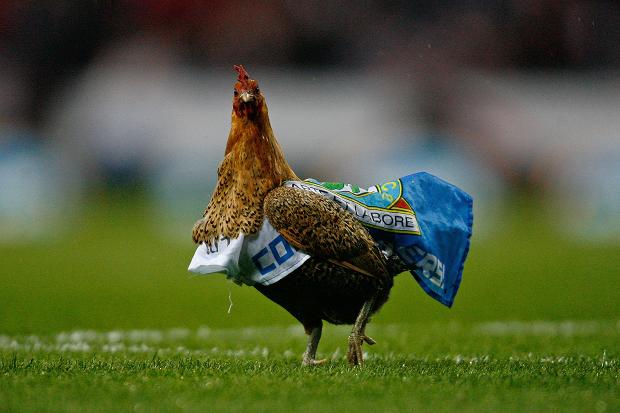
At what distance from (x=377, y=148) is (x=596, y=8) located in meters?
6.24

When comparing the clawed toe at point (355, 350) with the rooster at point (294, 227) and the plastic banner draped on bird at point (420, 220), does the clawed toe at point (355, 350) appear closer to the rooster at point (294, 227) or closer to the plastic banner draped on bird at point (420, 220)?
the rooster at point (294, 227)

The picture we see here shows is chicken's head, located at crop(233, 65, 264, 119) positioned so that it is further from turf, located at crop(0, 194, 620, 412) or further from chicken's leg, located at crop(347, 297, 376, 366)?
turf, located at crop(0, 194, 620, 412)

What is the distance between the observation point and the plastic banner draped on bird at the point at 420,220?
6543 mm

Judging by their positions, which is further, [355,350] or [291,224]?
[355,350]

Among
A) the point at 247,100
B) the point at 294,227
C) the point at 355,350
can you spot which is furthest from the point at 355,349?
the point at 247,100

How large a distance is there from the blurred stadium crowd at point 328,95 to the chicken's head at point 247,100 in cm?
1594

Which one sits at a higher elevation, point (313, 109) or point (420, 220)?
point (313, 109)

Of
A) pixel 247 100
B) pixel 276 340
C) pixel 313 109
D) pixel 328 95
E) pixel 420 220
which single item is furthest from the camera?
pixel 328 95

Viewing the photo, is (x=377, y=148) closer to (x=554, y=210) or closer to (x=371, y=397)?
(x=554, y=210)

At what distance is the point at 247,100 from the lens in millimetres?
6336

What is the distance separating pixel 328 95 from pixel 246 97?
1804 cm

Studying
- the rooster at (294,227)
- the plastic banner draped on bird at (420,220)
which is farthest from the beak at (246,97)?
the plastic banner draped on bird at (420,220)

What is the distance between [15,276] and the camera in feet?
57.2

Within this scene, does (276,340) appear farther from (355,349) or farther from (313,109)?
(313,109)
